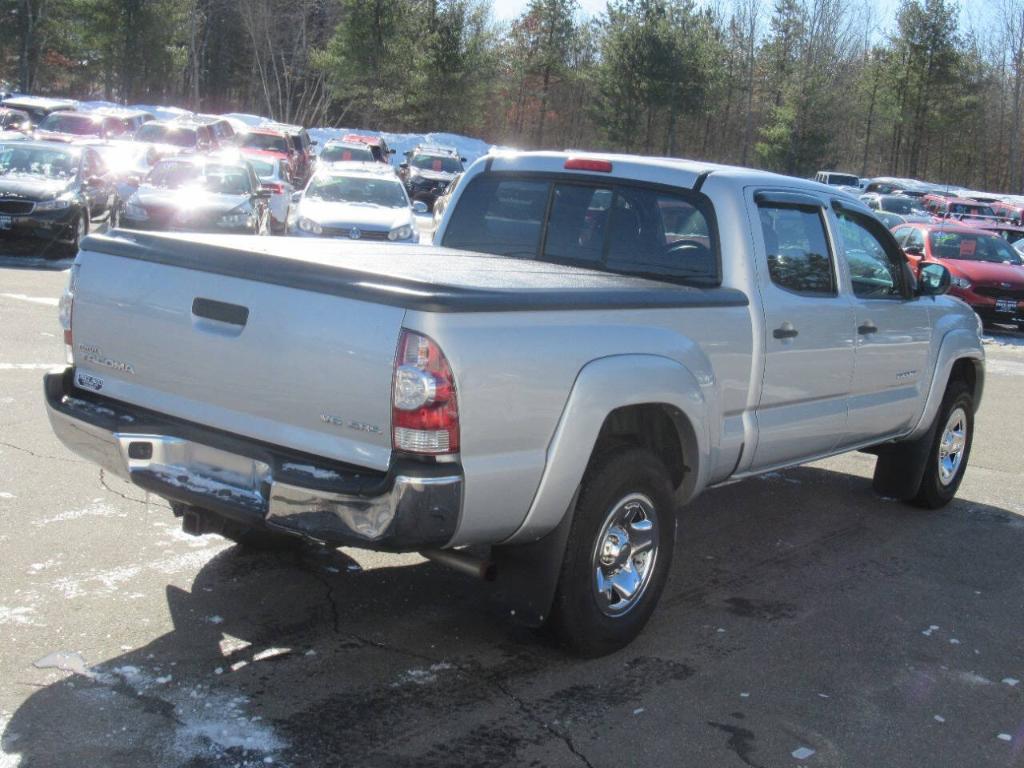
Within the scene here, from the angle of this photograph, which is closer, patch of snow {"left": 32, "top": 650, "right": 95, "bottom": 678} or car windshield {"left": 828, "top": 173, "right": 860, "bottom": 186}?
patch of snow {"left": 32, "top": 650, "right": 95, "bottom": 678}

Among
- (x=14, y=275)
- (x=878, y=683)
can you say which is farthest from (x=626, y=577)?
(x=14, y=275)

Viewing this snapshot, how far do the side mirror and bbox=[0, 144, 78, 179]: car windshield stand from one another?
1491cm

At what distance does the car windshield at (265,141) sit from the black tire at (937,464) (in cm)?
2816

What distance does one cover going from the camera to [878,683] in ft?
15.7

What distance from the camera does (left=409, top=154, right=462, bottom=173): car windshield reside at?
1458 inches

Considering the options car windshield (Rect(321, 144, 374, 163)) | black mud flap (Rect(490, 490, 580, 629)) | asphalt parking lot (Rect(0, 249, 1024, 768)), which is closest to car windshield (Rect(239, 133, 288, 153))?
car windshield (Rect(321, 144, 374, 163))

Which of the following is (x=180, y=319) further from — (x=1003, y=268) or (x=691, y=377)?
(x=1003, y=268)

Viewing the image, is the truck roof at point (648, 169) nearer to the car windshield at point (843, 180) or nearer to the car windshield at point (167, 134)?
the car windshield at point (167, 134)

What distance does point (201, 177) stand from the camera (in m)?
19.2

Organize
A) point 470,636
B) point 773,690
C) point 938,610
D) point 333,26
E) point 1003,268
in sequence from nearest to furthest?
point 773,690, point 470,636, point 938,610, point 1003,268, point 333,26

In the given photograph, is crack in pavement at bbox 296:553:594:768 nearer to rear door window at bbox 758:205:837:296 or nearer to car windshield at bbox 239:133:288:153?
rear door window at bbox 758:205:837:296

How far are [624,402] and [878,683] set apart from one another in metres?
1.56

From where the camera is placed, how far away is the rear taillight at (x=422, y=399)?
3871 mm

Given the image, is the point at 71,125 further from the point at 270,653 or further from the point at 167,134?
the point at 270,653
